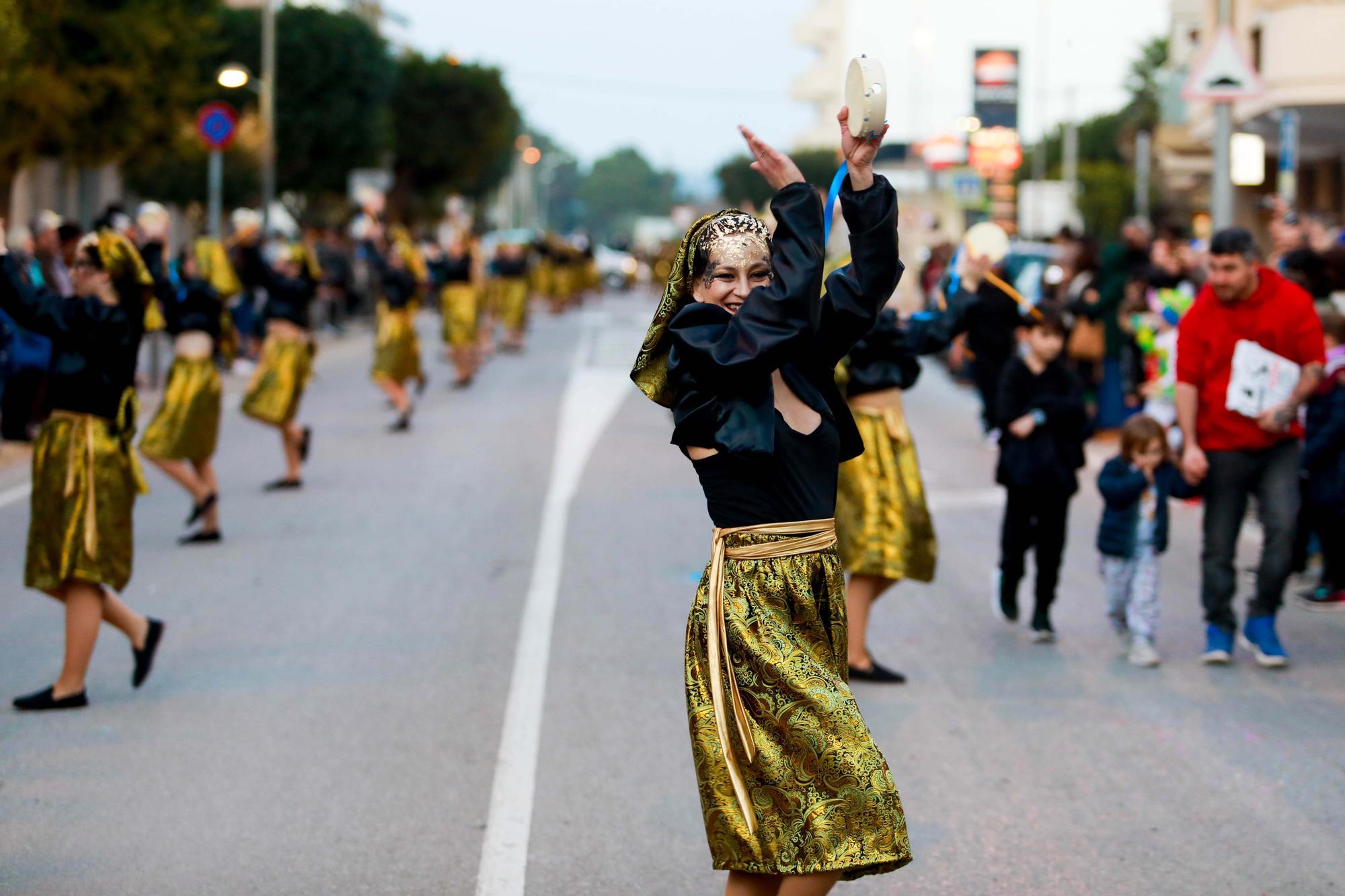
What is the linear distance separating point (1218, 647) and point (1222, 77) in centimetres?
674

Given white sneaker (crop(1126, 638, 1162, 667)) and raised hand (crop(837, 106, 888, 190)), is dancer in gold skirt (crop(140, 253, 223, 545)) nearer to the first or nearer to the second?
white sneaker (crop(1126, 638, 1162, 667))

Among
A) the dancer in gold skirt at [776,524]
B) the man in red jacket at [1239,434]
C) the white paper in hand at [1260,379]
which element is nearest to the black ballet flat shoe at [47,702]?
the dancer in gold skirt at [776,524]

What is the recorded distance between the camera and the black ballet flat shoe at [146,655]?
279 inches

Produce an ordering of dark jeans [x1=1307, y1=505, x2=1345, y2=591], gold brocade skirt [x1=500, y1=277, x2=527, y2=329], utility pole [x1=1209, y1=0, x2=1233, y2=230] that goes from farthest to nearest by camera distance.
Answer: gold brocade skirt [x1=500, y1=277, x2=527, y2=329] → utility pole [x1=1209, y1=0, x2=1233, y2=230] → dark jeans [x1=1307, y1=505, x2=1345, y2=591]

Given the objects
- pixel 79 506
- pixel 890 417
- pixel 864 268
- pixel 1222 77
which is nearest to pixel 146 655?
pixel 79 506

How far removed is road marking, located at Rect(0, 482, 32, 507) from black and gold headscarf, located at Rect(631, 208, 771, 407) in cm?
943

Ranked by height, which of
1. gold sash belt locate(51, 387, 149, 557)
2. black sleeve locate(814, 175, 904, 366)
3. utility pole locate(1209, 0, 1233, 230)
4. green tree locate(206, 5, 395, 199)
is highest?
green tree locate(206, 5, 395, 199)

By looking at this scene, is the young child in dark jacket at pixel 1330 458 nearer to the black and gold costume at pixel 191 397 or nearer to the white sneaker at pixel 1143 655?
the white sneaker at pixel 1143 655

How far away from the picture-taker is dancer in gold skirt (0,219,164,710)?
6.78 metres

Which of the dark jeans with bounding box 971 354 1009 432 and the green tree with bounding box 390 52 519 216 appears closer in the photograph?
the dark jeans with bounding box 971 354 1009 432

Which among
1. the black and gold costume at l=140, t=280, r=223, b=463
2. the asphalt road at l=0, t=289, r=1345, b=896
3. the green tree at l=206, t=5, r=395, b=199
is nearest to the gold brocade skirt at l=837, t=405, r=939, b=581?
the asphalt road at l=0, t=289, r=1345, b=896

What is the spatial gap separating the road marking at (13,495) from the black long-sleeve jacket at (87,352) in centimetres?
564

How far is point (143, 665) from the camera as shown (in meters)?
7.08

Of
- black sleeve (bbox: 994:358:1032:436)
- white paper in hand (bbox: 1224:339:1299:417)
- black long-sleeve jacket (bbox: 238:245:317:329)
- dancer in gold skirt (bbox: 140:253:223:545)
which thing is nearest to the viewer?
white paper in hand (bbox: 1224:339:1299:417)
